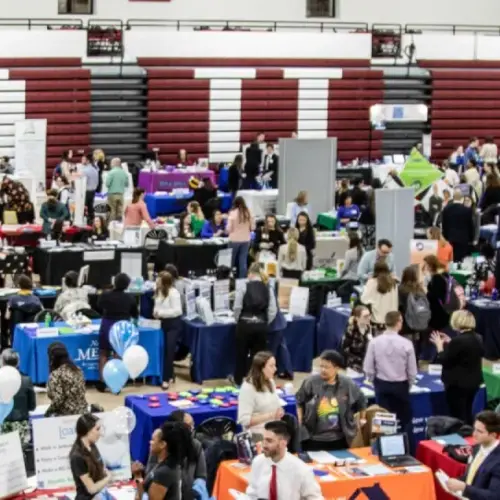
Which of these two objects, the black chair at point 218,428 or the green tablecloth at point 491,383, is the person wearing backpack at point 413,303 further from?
the black chair at point 218,428

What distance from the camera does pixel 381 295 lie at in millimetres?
15219

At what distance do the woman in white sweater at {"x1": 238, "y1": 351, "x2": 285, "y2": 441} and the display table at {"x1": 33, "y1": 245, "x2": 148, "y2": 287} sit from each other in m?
7.87

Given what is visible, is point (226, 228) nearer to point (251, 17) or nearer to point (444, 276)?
point (444, 276)

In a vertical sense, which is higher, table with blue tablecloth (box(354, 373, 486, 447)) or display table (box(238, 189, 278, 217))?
display table (box(238, 189, 278, 217))

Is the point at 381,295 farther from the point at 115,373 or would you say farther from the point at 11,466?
the point at 11,466

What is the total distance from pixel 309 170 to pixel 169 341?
964cm

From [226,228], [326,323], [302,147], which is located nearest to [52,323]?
[326,323]

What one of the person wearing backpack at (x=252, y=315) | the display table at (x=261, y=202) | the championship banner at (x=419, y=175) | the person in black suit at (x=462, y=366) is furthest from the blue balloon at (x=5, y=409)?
the display table at (x=261, y=202)

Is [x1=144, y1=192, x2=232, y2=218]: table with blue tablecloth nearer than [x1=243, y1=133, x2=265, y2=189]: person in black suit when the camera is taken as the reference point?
Yes

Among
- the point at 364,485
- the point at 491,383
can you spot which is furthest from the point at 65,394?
the point at 491,383

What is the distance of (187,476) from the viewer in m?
9.45

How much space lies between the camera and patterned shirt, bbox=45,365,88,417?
1145cm

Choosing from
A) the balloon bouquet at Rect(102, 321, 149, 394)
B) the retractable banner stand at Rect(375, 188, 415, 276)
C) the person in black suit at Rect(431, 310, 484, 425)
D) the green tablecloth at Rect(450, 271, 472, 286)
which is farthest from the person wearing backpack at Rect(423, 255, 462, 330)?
the balloon bouquet at Rect(102, 321, 149, 394)

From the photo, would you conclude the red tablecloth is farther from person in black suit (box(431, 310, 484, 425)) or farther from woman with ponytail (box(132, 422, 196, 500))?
woman with ponytail (box(132, 422, 196, 500))
